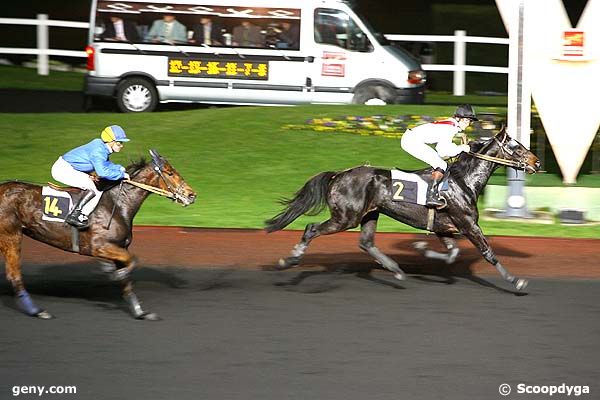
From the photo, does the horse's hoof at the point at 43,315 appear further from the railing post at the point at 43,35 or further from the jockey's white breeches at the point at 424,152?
the railing post at the point at 43,35

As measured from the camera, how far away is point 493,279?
445 inches

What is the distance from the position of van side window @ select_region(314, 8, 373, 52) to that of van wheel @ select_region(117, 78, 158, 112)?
3425mm

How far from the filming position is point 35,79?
84.3 feet

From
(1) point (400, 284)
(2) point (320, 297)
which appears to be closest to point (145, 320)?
(2) point (320, 297)

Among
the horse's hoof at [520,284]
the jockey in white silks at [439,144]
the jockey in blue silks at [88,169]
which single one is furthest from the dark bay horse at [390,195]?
the jockey in blue silks at [88,169]

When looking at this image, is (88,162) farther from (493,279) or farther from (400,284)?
(493,279)

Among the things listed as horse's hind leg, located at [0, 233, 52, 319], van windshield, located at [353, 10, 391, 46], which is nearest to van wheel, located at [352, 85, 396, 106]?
van windshield, located at [353, 10, 391, 46]

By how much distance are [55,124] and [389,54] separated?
21.2 feet

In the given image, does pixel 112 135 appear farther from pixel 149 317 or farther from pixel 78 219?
pixel 149 317

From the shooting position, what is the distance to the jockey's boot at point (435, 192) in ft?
35.5

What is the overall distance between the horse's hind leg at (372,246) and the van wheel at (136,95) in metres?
10.7

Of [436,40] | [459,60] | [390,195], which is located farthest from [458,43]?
[390,195]

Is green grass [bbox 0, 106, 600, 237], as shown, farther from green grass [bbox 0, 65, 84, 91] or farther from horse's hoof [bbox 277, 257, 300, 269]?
green grass [bbox 0, 65, 84, 91]

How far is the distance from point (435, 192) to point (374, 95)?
10074mm
